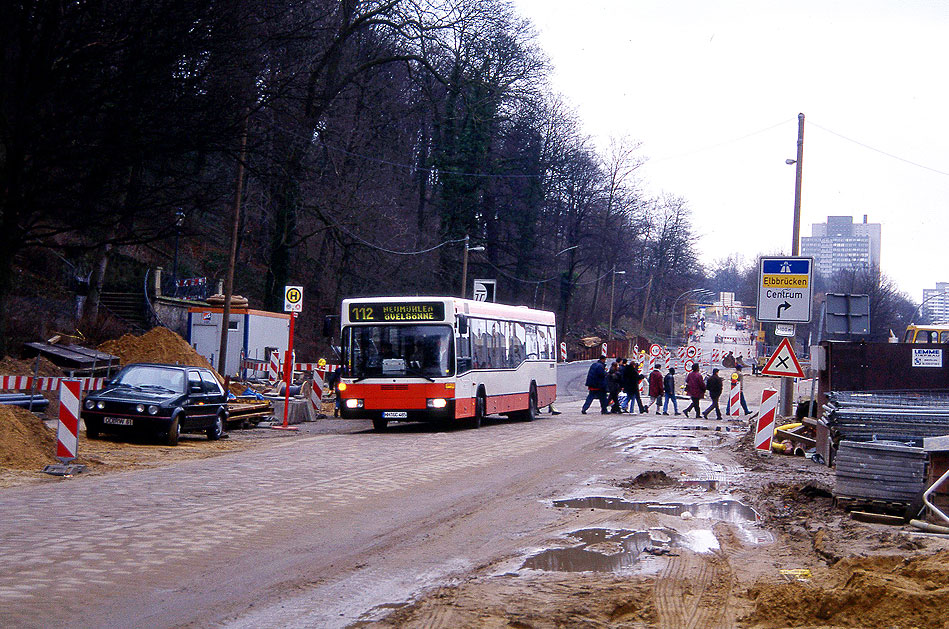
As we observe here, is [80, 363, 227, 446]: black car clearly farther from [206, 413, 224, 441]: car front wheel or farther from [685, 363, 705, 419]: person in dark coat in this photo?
[685, 363, 705, 419]: person in dark coat

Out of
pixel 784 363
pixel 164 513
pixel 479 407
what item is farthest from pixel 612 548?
pixel 479 407

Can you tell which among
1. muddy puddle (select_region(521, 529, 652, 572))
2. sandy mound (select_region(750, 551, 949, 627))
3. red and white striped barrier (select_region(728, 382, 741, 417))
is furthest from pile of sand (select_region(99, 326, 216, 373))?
sandy mound (select_region(750, 551, 949, 627))

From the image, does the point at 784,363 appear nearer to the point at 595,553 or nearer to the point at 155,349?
the point at 595,553

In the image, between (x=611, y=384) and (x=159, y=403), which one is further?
(x=611, y=384)

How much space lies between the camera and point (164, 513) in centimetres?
948

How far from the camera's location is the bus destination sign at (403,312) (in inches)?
851

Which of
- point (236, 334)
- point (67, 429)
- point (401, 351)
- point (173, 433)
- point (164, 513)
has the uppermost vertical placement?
point (236, 334)

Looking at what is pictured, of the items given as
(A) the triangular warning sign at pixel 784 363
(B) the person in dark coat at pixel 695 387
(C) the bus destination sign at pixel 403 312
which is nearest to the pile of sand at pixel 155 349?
(C) the bus destination sign at pixel 403 312

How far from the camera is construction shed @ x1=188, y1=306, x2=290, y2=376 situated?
34.2 metres

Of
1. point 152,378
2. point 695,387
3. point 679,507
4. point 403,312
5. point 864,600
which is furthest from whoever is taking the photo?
point 695,387

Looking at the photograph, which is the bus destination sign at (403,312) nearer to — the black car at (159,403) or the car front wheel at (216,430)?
the black car at (159,403)

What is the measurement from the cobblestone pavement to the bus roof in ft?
16.4

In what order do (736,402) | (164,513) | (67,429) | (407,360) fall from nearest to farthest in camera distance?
(164,513), (67,429), (407,360), (736,402)

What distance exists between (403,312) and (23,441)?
983cm
